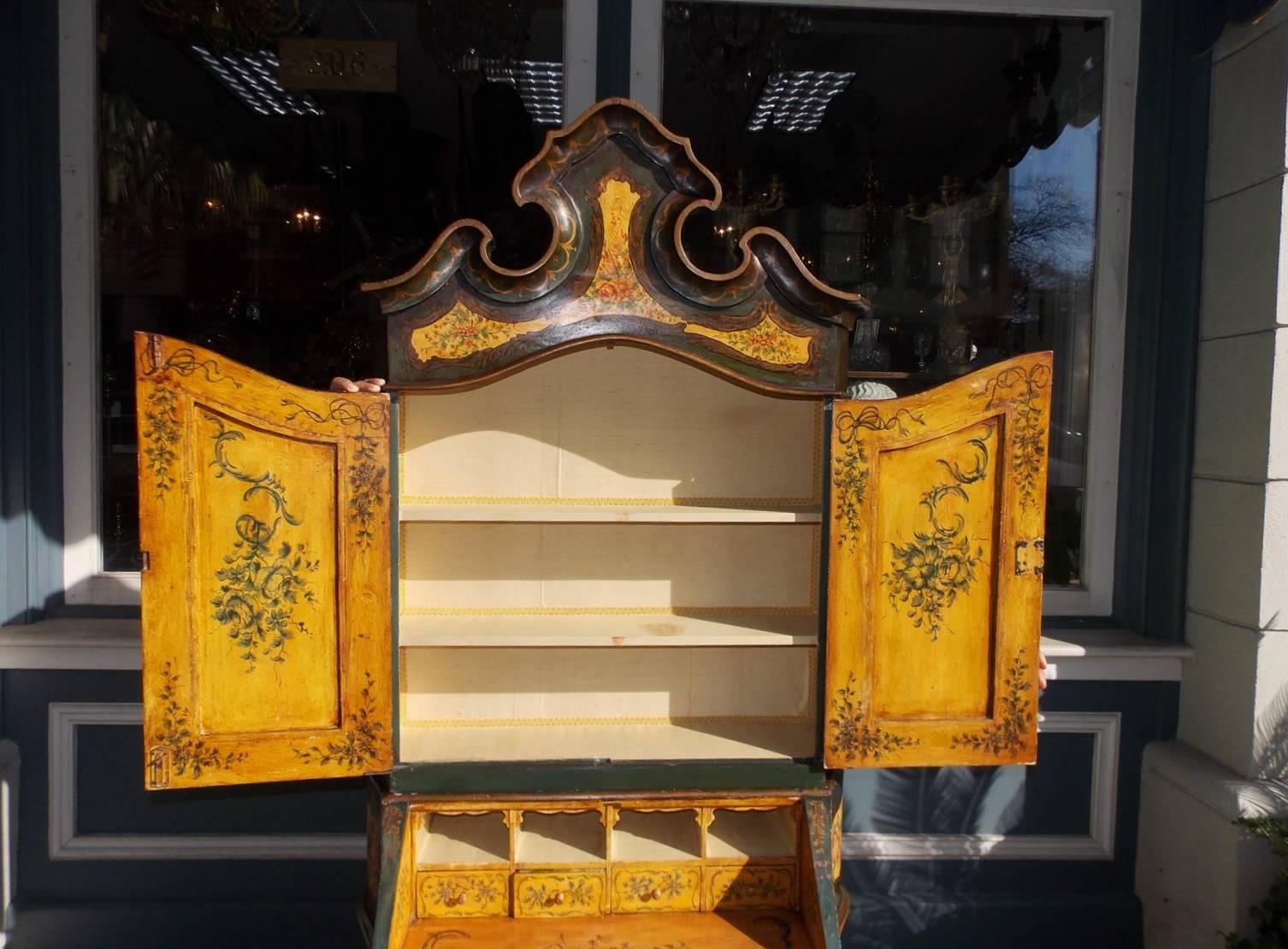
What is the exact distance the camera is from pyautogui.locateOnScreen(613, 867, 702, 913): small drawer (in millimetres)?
1892

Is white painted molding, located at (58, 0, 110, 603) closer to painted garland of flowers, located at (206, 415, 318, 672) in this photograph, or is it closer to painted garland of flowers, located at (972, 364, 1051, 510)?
painted garland of flowers, located at (206, 415, 318, 672)

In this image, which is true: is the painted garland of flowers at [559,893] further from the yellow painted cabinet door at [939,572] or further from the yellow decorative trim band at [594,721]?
the yellow painted cabinet door at [939,572]

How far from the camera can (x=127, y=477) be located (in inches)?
97.8

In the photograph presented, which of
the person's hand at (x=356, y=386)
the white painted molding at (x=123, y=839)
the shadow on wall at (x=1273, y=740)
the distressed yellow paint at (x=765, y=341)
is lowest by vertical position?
the white painted molding at (x=123, y=839)

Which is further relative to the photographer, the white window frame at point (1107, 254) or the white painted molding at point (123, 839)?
the white window frame at point (1107, 254)

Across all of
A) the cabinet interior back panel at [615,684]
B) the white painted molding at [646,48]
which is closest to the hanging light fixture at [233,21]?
the white painted molding at [646,48]

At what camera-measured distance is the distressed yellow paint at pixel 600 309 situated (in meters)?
1.69

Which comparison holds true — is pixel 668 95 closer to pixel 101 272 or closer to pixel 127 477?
pixel 101 272

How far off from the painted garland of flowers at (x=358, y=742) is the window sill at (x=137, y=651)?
3.14 feet

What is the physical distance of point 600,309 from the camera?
5.56 ft

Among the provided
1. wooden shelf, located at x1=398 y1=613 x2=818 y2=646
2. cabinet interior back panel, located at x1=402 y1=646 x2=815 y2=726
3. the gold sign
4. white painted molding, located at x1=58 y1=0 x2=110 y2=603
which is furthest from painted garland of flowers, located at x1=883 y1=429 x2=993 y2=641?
white painted molding, located at x1=58 y1=0 x2=110 y2=603

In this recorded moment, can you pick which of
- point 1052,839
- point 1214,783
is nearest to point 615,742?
point 1052,839

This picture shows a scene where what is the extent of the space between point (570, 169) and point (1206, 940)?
97.2 inches

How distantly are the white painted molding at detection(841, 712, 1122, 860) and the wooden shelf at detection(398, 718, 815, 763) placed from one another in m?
0.65
